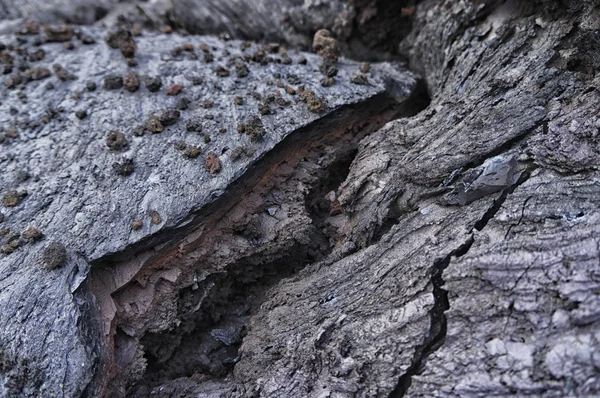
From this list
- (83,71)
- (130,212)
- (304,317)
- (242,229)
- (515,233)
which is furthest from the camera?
(83,71)

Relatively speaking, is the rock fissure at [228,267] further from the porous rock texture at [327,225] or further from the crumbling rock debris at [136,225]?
the crumbling rock debris at [136,225]

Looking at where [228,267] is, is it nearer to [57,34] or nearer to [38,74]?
[38,74]

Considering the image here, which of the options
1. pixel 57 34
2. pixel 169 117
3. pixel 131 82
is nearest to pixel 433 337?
pixel 169 117

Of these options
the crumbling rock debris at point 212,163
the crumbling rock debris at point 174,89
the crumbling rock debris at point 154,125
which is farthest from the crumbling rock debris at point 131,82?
the crumbling rock debris at point 212,163

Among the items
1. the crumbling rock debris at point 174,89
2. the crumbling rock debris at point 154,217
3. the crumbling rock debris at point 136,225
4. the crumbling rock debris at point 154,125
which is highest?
the crumbling rock debris at point 174,89

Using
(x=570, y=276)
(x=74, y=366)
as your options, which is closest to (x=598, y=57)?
(x=570, y=276)

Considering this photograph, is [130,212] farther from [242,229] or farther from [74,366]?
[74,366]
